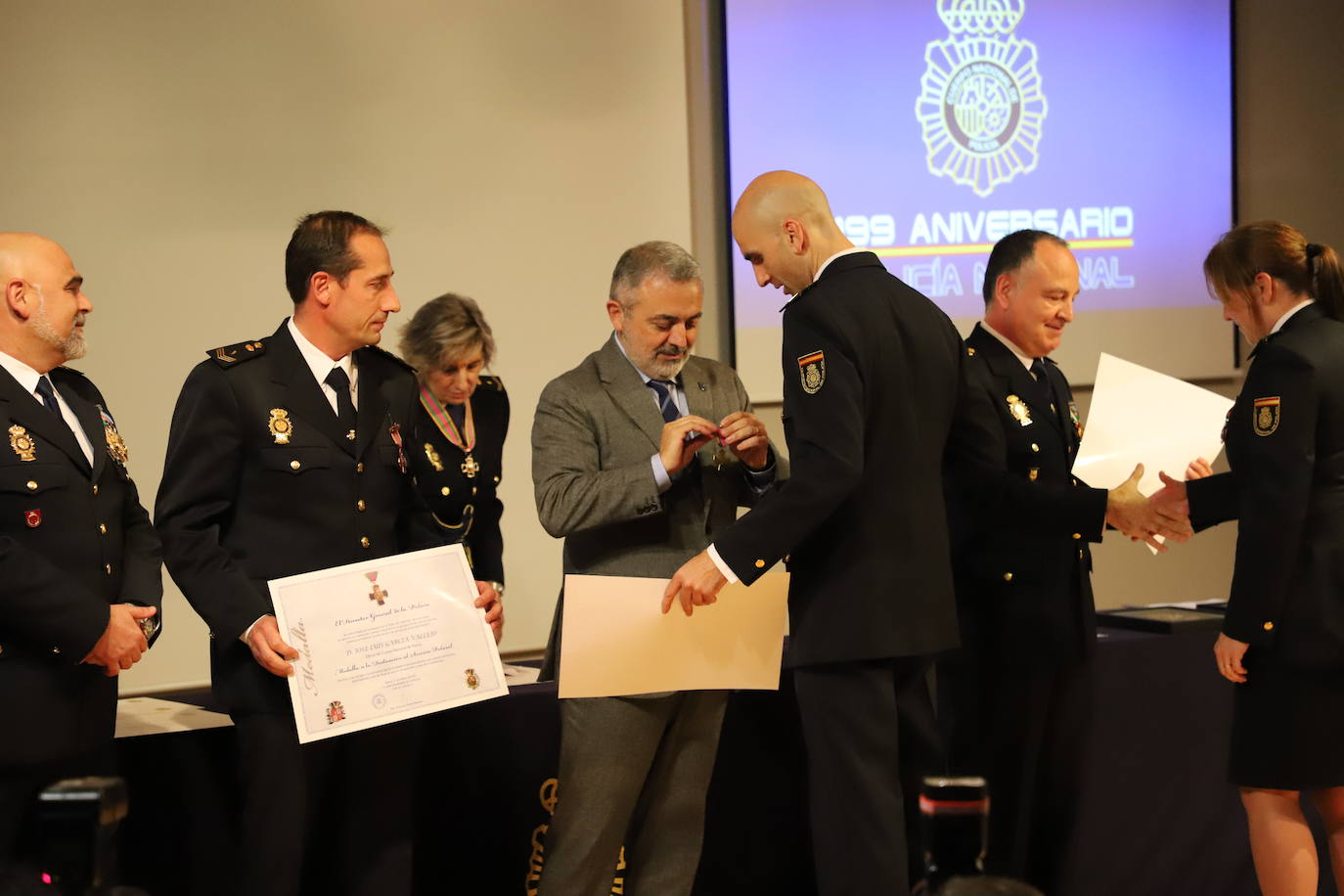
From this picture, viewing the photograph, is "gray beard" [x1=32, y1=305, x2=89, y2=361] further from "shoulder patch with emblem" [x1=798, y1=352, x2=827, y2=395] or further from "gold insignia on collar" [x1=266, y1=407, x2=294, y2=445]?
"shoulder patch with emblem" [x1=798, y1=352, x2=827, y2=395]

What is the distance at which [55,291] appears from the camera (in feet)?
7.44

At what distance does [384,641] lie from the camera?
2.27 meters

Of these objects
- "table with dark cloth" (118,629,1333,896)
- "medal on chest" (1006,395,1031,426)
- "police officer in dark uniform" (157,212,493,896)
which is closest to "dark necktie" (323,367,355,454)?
"police officer in dark uniform" (157,212,493,896)

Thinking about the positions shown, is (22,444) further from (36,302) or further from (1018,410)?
(1018,410)

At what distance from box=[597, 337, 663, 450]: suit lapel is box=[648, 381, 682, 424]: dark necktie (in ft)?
0.10

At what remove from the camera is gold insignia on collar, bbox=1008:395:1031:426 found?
2.84m

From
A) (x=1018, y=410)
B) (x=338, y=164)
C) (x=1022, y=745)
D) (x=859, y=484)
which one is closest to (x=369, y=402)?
(x=859, y=484)

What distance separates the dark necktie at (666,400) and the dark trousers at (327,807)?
0.81 meters

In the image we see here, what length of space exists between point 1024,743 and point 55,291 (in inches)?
Answer: 85.8

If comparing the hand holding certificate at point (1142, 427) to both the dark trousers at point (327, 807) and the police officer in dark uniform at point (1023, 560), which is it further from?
the dark trousers at point (327, 807)

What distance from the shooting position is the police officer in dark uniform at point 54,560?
2.11 metres

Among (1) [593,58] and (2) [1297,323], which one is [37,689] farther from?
(1) [593,58]

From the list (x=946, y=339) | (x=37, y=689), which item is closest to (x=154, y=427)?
(x=37, y=689)

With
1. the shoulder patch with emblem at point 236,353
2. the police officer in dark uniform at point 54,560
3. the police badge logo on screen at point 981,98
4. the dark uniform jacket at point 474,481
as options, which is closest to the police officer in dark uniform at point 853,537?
the shoulder patch with emblem at point 236,353
